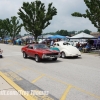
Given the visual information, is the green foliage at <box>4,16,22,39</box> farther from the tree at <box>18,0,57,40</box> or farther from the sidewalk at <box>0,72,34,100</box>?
the sidewalk at <box>0,72,34,100</box>

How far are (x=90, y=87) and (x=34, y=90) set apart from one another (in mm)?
2128

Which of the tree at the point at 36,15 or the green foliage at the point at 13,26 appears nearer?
the tree at the point at 36,15

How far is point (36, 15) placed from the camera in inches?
1328

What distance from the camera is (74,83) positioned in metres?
7.04

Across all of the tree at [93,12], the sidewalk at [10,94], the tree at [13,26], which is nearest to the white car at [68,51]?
the tree at [93,12]

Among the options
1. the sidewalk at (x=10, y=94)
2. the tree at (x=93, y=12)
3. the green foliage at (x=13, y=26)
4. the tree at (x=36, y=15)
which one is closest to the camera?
the sidewalk at (x=10, y=94)

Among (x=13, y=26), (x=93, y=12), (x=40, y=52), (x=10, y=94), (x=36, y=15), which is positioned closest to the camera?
(x=10, y=94)

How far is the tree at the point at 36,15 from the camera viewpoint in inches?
1292

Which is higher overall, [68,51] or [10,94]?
[68,51]

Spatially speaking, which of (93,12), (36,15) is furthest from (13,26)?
(93,12)

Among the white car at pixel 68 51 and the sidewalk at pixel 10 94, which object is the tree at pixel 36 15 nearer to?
the white car at pixel 68 51

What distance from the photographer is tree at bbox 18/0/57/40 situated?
3283cm

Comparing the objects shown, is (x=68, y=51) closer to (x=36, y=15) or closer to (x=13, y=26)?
(x=36, y=15)

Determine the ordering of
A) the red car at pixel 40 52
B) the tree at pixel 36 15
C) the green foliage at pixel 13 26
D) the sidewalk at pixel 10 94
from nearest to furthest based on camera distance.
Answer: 1. the sidewalk at pixel 10 94
2. the red car at pixel 40 52
3. the tree at pixel 36 15
4. the green foliage at pixel 13 26
